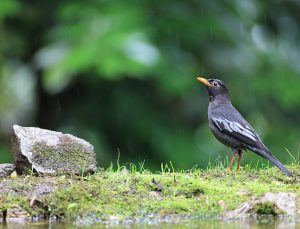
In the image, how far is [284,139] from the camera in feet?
42.5

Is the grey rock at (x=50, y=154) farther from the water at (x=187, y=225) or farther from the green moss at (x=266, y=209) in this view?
the green moss at (x=266, y=209)

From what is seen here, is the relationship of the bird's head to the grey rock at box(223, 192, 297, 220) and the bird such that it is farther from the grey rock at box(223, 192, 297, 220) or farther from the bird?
the grey rock at box(223, 192, 297, 220)

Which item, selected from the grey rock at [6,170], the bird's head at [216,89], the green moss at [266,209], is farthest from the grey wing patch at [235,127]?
the grey rock at [6,170]

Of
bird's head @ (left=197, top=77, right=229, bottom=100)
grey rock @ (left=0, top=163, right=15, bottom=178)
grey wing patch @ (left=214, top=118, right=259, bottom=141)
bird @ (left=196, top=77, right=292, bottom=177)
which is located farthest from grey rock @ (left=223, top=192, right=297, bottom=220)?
bird's head @ (left=197, top=77, right=229, bottom=100)

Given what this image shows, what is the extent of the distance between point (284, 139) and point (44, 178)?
5543mm

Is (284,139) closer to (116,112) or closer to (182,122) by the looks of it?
(182,122)

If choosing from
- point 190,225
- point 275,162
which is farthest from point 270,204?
point 275,162

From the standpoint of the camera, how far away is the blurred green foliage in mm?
12094

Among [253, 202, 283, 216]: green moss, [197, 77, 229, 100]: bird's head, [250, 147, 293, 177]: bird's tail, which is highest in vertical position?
[197, 77, 229, 100]: bird's head

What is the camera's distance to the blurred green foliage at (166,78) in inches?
476

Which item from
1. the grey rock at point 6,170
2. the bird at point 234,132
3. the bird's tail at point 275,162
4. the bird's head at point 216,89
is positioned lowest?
the grey rock at point 6,170

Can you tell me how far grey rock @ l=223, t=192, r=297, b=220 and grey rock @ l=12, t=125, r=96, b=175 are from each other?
182cm

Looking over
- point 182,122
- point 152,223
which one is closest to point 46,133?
point 152,223

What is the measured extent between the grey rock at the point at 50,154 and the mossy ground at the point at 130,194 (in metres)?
0.16
